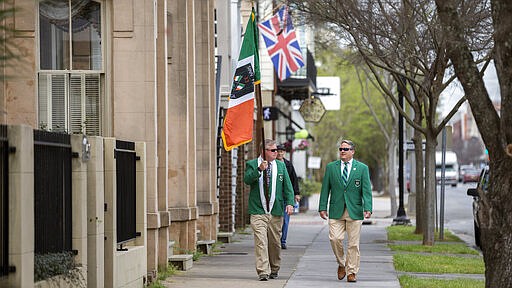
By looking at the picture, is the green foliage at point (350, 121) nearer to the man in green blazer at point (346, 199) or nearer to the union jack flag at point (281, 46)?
the union jack flag at point (281, 46)

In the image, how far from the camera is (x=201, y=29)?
73.5ft

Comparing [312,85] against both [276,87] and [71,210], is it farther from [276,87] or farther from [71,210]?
[71,210]

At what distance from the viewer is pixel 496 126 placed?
9695 millimetres

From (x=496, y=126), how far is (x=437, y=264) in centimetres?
924

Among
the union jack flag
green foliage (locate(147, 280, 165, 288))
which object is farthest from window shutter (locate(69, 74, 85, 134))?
the union jack flag

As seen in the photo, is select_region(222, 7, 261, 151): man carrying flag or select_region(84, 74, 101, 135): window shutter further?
select_region(222, 7, 261, 151): man carrying flag

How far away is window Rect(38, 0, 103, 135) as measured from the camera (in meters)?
14.5

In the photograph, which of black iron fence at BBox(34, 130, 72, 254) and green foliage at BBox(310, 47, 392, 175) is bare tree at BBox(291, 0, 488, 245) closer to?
black iron fence at BBox(34, 130, 72, 254)

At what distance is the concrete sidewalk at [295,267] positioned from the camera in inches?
605

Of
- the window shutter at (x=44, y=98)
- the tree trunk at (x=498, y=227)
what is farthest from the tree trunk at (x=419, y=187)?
the tree trunk at (x=498, y=227)

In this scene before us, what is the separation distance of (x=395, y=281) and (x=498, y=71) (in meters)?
6.66

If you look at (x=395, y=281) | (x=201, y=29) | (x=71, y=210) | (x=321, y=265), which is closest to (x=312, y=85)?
(x=201, y=29)

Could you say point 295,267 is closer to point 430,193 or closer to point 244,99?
point 244,99

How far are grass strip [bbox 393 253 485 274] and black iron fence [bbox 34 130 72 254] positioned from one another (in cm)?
802
